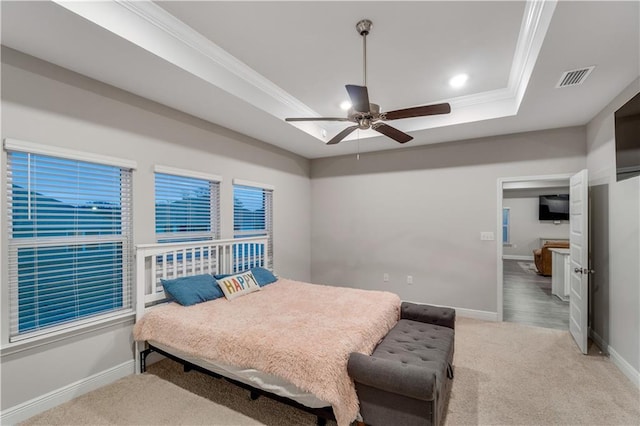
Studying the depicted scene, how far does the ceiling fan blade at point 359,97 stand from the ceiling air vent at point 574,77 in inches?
71.2

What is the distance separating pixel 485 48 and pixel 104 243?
389 centimetres

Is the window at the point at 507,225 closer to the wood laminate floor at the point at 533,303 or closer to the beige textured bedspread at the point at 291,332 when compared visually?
the wood laminate floor at the point at 533,303

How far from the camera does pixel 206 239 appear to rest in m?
3.70

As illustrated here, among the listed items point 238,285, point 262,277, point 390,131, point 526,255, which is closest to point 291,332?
point 238,285

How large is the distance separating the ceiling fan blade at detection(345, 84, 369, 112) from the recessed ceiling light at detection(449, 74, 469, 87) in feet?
5.07

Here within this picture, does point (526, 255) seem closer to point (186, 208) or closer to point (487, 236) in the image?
point (487, 236)

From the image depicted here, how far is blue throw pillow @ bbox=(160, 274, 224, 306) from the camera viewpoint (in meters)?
2.89

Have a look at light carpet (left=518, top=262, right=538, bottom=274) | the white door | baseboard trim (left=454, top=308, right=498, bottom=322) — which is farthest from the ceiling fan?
light carpet (left=518, top=262, right=538, bottom=274)

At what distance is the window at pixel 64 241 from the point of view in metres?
2.17

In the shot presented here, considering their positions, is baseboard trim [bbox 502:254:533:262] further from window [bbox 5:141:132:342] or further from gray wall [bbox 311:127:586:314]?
window [bbox 5:141:132:342]

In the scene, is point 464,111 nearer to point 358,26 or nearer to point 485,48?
point 485,48

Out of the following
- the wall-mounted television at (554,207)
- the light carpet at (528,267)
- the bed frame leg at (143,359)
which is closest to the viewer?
the bed frame leg at (143,359)

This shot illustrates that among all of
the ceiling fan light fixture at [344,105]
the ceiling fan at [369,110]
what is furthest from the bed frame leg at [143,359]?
the ceiling fan light fixture at [344,105]

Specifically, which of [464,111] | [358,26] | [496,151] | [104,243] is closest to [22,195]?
[104,243]
